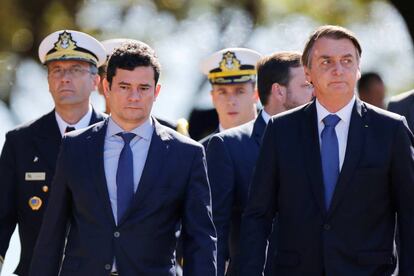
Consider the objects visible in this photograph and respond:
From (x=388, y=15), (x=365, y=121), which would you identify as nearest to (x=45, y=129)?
(x=365, y=121)

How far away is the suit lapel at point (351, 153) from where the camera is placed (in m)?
8.98

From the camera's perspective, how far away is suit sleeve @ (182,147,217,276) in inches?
363

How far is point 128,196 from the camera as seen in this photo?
9.23m

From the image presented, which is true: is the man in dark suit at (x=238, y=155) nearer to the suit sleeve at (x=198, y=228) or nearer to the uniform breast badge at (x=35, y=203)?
the suit sleeve at (x=198, y=228)

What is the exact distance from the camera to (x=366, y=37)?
20500 millimetres

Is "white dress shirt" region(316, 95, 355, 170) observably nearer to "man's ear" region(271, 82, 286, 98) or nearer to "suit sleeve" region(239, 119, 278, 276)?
"suit sleeve" region(239, 119, 278, 276)

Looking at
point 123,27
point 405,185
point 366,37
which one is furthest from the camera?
point 366,37

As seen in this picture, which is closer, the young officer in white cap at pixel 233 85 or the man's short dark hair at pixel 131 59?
the man's short dark hair at pixel 131 59

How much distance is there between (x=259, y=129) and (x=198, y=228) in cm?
149

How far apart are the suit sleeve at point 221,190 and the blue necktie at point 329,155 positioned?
1239mm

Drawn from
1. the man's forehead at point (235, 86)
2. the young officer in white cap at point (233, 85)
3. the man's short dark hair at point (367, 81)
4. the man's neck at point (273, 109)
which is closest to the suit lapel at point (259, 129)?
the man's neck at point (273, 109)

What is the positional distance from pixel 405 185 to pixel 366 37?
11.7 meters

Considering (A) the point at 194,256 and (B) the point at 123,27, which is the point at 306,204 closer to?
(A) the point at 194,256

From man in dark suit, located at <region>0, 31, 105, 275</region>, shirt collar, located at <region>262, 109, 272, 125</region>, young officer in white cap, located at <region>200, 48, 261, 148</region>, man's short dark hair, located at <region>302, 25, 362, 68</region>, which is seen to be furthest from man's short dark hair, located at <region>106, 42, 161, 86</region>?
young officer in white cap, located at <region>200, 48, 261, 148</region>
